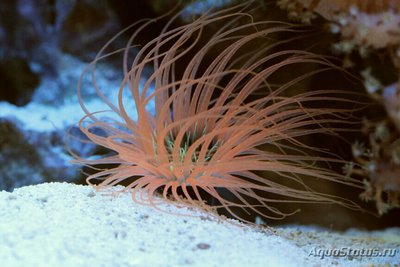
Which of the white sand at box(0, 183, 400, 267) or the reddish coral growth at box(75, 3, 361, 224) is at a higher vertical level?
the reddish coral growth at box(75, 3, 361, 224)

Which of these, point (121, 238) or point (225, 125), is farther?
point (225, 125)

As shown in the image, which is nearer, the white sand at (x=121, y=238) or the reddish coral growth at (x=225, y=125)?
the white sand at (x=121, y=238)

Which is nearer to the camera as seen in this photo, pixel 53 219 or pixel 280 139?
pixel 53 219

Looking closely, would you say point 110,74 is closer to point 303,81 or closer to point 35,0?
point 35,0

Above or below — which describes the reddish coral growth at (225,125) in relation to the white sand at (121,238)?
above

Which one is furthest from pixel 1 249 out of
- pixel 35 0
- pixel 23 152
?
pixel 35 0
